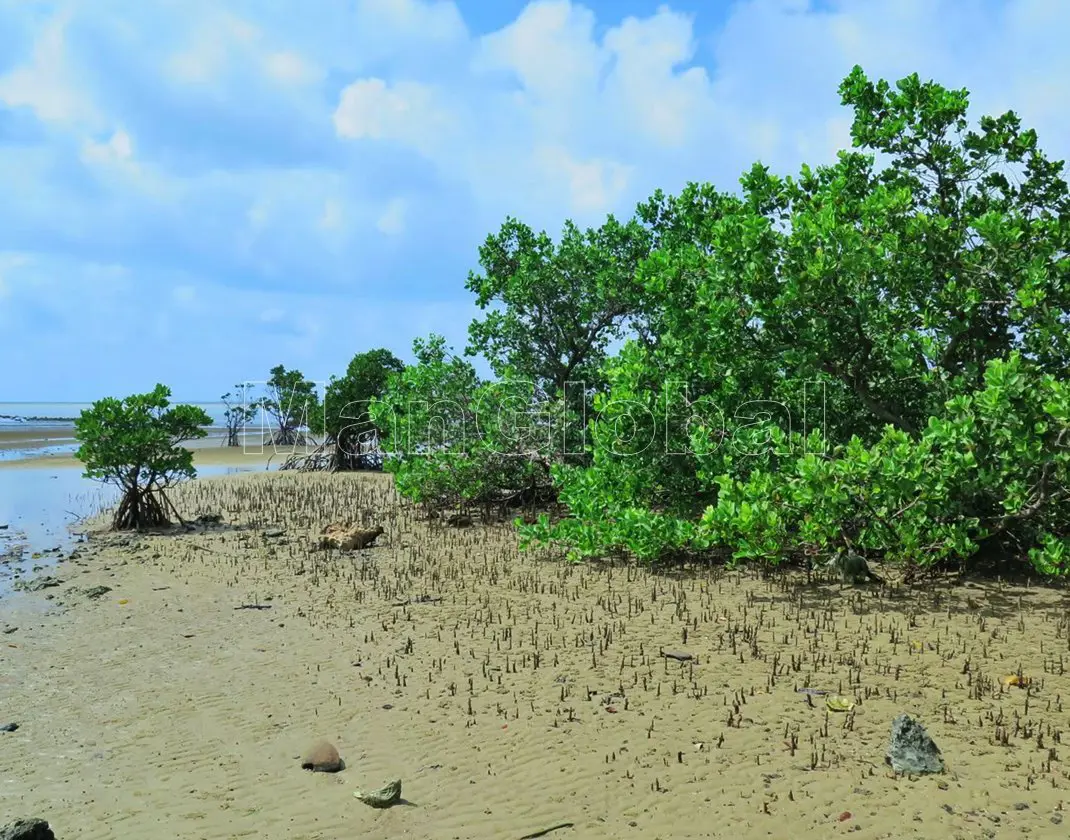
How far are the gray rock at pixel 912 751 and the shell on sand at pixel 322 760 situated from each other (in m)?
3.21

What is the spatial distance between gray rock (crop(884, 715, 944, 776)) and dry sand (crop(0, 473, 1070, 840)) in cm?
10

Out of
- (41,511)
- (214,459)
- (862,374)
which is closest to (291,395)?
(214,459)

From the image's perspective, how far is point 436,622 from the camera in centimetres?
828

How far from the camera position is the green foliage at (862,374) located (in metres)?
8.20

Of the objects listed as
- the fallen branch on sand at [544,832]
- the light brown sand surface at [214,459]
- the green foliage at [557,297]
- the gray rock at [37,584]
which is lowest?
the fallen branch on sand at [544,832]

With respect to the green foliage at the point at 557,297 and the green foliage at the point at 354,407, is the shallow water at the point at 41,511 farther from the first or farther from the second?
the green foliage at the point at 557,297

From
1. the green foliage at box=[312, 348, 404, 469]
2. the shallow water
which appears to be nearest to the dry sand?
the shallow water

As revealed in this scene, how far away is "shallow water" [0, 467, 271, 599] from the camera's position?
496 inches

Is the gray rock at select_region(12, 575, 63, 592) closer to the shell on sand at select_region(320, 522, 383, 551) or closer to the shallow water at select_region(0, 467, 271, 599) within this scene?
the shallow water at select_region(0, 467, 271, 599)

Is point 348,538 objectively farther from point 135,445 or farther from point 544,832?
point 544,832

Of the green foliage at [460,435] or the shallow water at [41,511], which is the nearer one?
the shallow water at [41,511]

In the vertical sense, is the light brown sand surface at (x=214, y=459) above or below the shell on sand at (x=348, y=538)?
above

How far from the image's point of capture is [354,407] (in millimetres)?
27078

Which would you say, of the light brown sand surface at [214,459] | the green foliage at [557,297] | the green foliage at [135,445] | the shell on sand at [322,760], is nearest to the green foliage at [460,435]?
the green foliage at [557,297]
